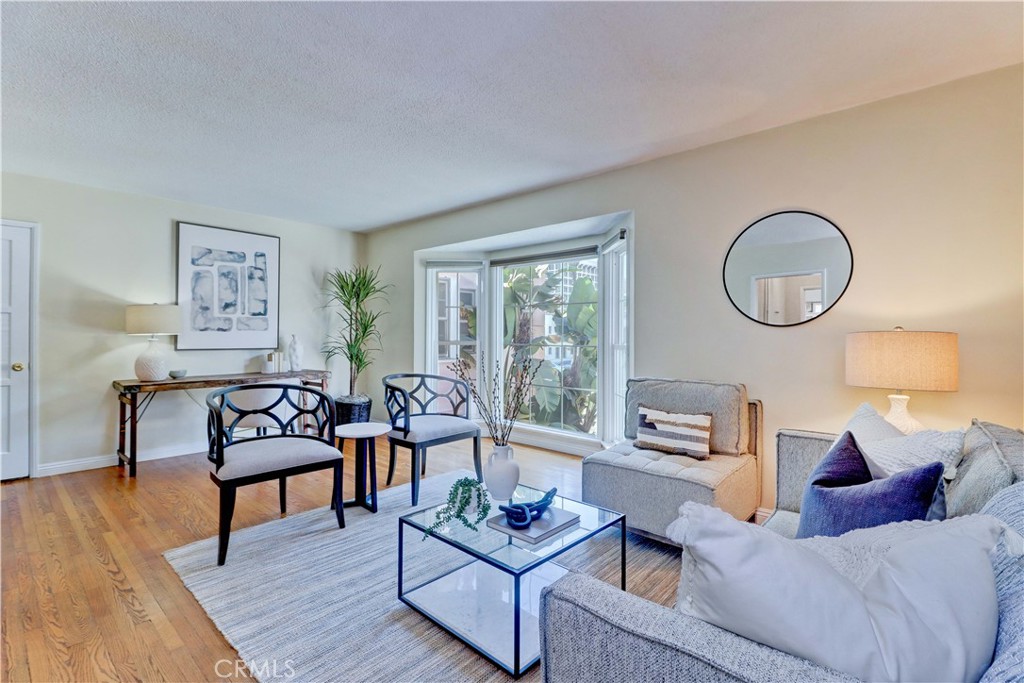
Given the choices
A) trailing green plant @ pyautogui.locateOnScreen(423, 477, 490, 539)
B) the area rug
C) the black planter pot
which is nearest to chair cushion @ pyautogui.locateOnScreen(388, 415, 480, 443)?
the area rug

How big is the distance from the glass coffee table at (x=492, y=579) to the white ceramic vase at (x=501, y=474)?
0.25ft

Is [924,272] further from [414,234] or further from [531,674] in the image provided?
[414,234]

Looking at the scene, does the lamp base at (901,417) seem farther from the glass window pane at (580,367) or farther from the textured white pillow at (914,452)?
the glass window pane at (580,367)

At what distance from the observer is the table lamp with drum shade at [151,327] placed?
377cm

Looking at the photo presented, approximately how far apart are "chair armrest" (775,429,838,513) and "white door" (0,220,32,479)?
512cm

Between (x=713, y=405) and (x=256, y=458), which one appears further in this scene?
(x=713, y=405)

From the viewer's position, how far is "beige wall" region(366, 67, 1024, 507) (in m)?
2.17

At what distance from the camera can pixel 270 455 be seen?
7.95 ft

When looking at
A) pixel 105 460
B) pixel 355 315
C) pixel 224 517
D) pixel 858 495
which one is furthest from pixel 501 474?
pixel 105 460

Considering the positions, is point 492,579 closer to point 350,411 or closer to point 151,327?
point 350,411

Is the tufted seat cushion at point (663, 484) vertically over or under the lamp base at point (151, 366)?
under

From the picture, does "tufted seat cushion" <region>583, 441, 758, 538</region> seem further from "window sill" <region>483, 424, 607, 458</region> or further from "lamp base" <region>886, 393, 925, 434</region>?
"window sill" <region>483, 424, 607, 458</region>

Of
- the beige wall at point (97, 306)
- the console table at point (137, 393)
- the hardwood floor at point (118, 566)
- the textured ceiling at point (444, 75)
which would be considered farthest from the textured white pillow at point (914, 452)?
the beige wall at point (97, 306)

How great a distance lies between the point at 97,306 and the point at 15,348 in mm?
580
